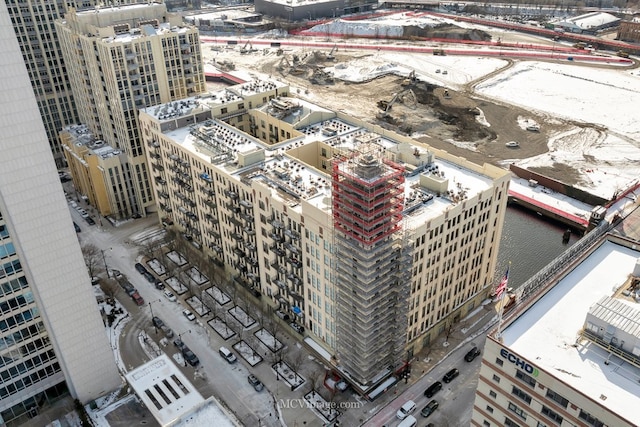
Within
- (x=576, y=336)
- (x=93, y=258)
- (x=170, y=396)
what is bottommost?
(x=93, y=258)

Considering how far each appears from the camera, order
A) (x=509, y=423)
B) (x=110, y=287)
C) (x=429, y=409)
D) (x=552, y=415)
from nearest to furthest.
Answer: (x=552, y=415)
(x=509, y=423)
(x=429, y=409)
(x=110, y=287)

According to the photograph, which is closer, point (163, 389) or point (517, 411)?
point (517, 411)

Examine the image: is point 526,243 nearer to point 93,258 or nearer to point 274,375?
point 274,375

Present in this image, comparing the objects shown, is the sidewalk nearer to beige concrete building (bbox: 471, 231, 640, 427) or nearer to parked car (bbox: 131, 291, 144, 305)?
beige concrete building (bbox: 471, 231, 640, 427)

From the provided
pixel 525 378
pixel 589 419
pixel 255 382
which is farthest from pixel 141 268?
pixel 589 419

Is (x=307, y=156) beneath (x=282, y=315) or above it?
above

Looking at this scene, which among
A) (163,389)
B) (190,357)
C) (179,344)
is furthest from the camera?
(179,344)

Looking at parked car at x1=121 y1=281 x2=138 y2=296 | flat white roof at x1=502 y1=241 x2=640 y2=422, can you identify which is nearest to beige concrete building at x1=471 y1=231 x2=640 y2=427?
flat white roof at x1=502 y1=241 x2=640 y2=422
